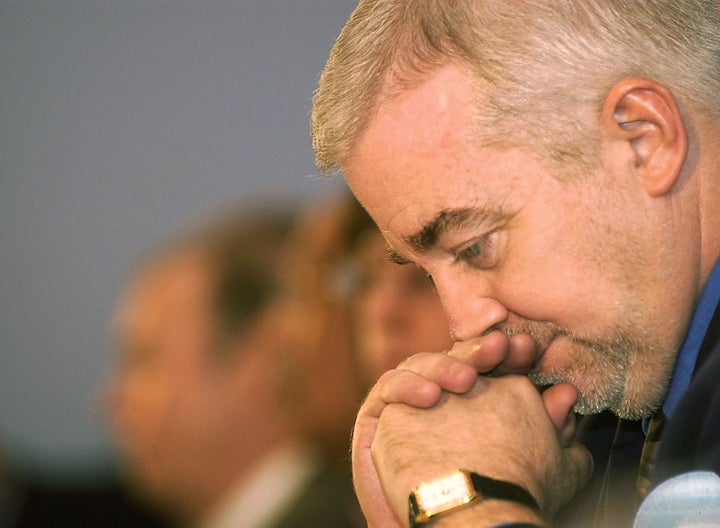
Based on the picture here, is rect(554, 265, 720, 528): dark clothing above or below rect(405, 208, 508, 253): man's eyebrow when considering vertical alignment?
below

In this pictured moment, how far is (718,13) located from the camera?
1628 millimetres

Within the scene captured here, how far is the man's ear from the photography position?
151 cm

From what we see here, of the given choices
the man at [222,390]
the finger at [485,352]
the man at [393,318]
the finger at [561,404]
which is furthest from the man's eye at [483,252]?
the man at [222,390]

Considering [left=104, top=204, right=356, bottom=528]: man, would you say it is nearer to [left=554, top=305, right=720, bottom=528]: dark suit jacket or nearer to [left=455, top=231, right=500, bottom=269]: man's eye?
[left=554, top=305, right=720, bottom=528]: dark suit jacket

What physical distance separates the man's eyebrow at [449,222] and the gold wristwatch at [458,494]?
1.35 feet

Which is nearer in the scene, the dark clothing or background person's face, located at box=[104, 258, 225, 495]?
the dark clothing

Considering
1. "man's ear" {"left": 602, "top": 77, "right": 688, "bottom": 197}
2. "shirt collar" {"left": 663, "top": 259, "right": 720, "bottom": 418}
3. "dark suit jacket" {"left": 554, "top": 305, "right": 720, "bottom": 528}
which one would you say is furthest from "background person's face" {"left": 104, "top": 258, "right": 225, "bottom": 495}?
"man's ear" {"left": 602, "top": 77, "right": 688, "bottom": 197}

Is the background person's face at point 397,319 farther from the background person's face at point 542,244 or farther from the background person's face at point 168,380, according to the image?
the background person's face at point 542,244

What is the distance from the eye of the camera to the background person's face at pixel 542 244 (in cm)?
154

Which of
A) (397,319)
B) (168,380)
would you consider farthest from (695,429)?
(168,380)

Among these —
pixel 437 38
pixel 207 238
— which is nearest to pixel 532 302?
pixel 437 38

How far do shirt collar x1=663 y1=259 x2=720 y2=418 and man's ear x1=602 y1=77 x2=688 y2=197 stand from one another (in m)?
0.17

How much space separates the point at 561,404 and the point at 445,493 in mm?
332

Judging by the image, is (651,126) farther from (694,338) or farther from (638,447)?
(638,447)
